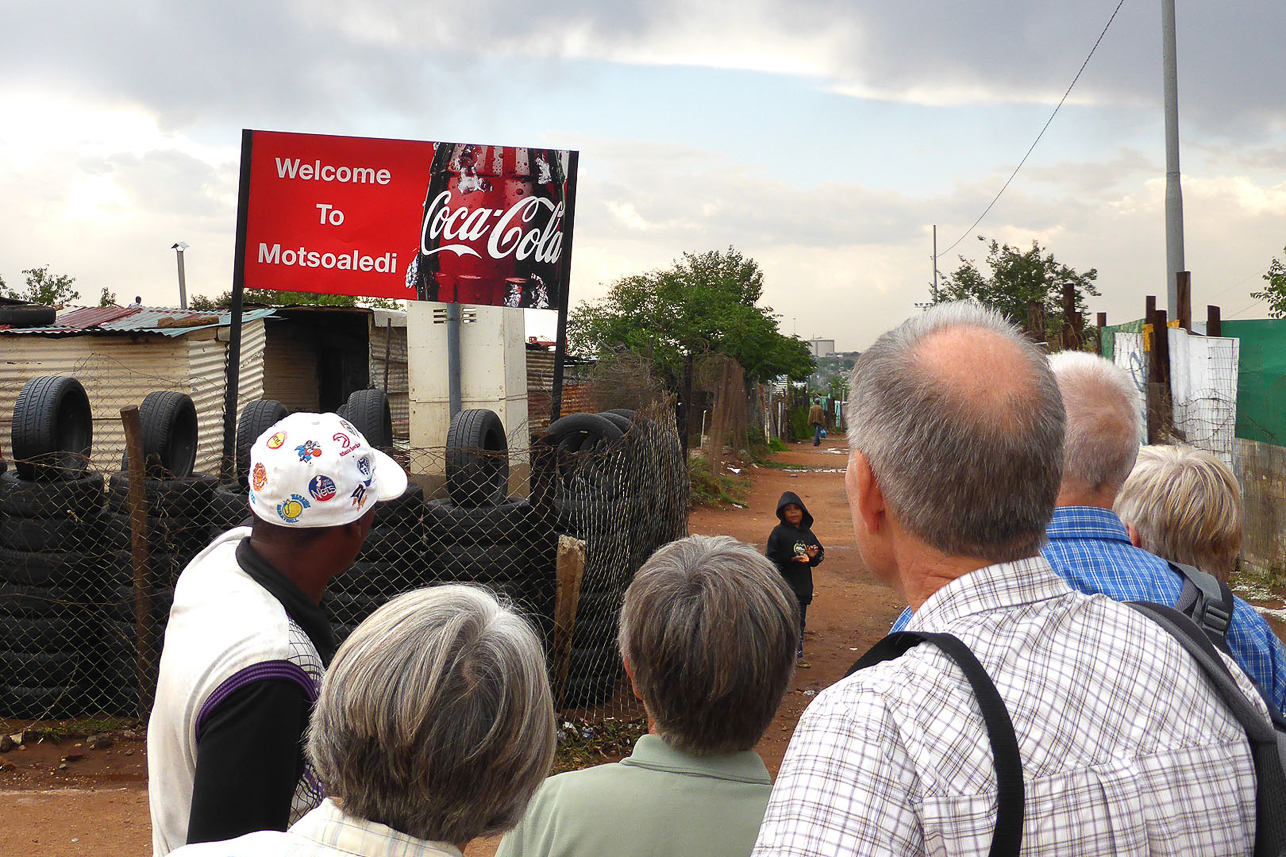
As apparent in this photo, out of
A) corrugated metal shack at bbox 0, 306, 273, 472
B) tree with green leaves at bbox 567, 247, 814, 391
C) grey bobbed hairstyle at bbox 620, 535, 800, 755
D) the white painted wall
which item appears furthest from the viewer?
tree with green leaves at bbox 567, 247, 814, 391

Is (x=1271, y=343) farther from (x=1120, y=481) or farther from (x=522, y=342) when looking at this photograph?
(x=1120, y=481)

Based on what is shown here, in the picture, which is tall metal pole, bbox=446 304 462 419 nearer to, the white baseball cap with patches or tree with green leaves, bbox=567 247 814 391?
the white baseball cap with patches

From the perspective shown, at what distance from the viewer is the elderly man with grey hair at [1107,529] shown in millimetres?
2176

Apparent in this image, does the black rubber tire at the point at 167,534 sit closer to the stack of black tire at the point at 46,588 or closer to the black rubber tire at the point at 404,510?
the stack of black tire at the point at 46,588

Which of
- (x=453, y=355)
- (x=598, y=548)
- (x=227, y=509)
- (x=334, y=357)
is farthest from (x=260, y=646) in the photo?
(x=334, y=357)

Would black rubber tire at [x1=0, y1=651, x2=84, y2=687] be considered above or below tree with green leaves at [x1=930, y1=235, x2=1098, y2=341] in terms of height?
below

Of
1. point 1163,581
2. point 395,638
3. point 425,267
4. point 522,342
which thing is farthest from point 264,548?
point 522,342

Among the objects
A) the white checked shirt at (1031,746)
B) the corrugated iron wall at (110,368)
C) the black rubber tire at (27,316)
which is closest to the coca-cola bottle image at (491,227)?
the white checked shirt at (1031,746)

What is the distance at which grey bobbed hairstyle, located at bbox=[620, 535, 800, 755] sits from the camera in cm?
195

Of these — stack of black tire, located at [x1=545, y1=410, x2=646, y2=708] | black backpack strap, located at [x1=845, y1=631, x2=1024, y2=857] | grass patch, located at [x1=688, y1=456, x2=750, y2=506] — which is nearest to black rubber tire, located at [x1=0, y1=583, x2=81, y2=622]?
stack of black tire, located at [x1=545, y1=410, x2=646, y2=708]

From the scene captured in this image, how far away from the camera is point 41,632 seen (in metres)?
6.22

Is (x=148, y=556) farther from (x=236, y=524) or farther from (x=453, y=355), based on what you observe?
(x=453, y=355)

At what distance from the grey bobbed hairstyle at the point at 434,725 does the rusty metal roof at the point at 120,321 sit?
14.1 meters

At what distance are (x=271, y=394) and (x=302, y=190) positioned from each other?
539 inches
